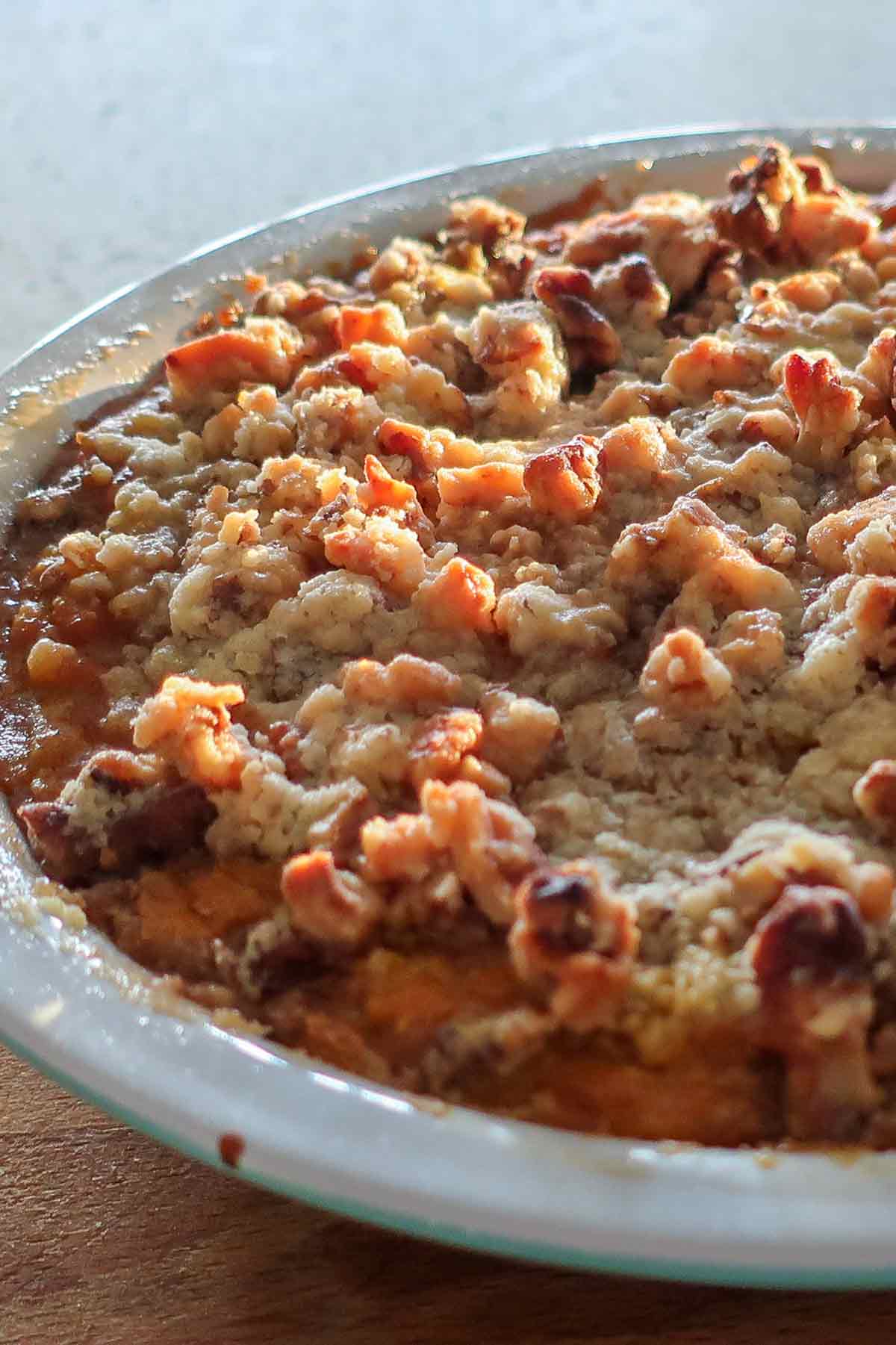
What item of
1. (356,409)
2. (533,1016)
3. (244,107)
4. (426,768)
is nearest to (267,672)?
(426,768)

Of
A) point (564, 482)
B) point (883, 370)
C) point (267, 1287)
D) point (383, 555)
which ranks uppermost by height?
point (883, 370)

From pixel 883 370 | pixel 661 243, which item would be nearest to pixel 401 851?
pixel 883 370

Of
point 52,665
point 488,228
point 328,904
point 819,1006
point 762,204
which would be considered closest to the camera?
point 819,1006

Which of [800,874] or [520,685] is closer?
[800,874]

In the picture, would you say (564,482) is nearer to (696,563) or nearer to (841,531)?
(696,563)

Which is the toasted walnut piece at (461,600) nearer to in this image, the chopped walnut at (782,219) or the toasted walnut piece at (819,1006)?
the toasted walnut piece at (819,1006)

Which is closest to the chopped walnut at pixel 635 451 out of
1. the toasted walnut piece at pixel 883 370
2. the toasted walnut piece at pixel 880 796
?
the toasted walnut piece at pixel 883 370

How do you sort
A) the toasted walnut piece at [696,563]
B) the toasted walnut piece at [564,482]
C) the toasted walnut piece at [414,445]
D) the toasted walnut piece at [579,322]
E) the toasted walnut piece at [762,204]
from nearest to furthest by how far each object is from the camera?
the toasted walnut piece at [696,563]
the toasted walnut piece at [564,482]
the toasted walnut piece at [414,445]
the toasted walnut piece at [579,322]
the toasted walnut piece at [762,204]
